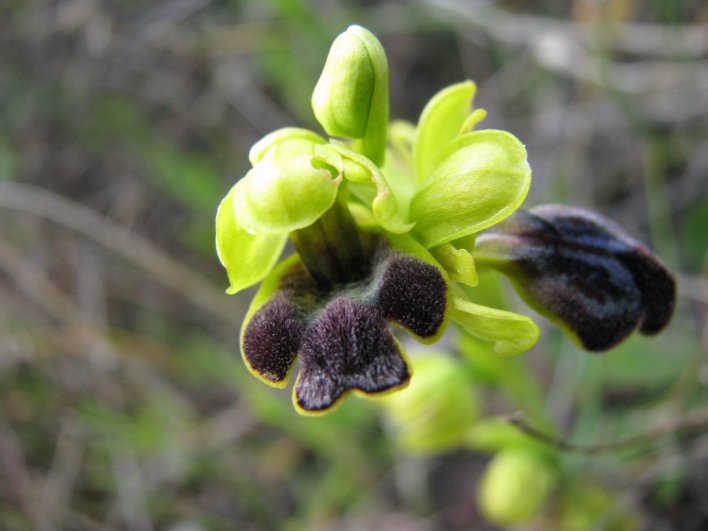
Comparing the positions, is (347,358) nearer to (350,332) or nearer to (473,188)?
(350,332)

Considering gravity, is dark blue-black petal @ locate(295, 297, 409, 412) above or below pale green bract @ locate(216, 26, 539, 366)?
below

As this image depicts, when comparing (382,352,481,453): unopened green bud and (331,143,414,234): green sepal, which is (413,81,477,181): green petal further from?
(382,352,481,453): unopened green bud

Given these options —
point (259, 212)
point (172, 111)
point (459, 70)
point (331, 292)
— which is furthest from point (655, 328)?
point (172, 111)

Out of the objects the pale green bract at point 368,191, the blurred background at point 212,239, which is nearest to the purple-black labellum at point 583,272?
the pale green bract at point 368,191

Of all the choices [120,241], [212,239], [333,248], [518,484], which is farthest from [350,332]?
[212,239]

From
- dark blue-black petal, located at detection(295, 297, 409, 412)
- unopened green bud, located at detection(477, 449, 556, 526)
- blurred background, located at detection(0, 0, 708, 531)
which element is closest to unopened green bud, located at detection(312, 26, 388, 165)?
dark blue-black petal, located at detection(295, 297, 409, 412)

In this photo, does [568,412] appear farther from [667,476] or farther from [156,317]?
[156,317]

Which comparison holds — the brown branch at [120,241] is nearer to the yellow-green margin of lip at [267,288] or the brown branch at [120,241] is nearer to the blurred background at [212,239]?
the blurred background at [212,239]
